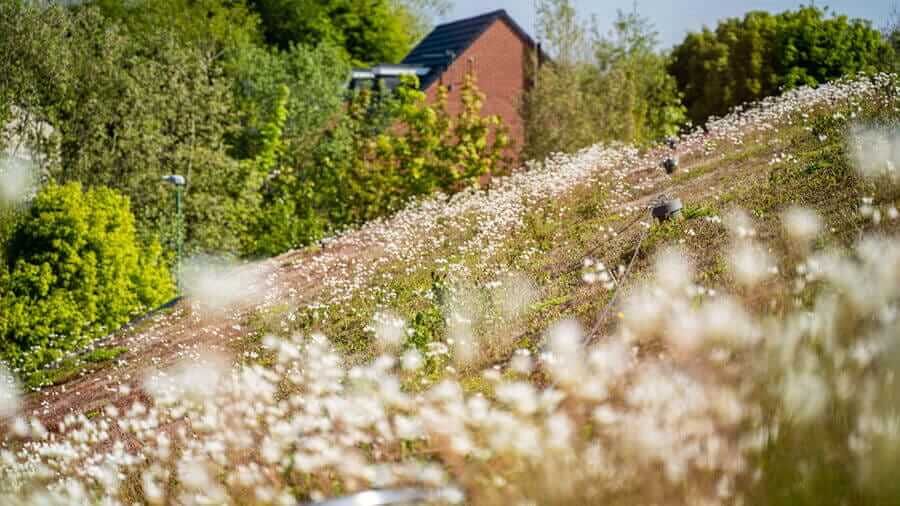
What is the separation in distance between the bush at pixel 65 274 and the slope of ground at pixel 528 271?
3.27 m

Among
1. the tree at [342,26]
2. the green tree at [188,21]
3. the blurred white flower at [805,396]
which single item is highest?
the tree at [342,26]

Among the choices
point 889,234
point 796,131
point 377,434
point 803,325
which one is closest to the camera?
point 803,325

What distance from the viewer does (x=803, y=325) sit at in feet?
17.1

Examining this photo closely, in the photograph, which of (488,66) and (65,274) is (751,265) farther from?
(488,66)

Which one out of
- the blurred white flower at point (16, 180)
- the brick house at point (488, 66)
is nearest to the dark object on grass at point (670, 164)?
the blurred white flower at point (16, 180)

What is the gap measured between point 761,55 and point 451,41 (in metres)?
→ 13.0

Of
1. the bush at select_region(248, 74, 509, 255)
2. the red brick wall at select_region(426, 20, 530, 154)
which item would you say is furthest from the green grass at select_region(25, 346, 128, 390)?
the red brick wall at select_region(426, 20, 530, 154)

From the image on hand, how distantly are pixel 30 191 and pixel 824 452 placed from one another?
75.7 feet

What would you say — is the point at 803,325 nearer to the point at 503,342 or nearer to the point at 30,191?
the point at 503,342

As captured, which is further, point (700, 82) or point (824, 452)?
point (700, 82)

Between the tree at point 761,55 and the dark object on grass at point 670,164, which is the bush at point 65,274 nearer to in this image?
the dark object on grass at point 670,164

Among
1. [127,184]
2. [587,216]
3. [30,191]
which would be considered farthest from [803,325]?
[127,184]

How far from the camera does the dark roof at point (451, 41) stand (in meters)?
38.6

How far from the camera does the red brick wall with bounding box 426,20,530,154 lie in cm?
3866
